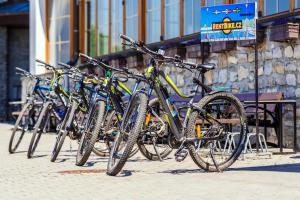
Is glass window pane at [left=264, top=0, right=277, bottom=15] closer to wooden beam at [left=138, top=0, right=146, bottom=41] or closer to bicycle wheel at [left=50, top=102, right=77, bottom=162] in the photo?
bicycle wheel at [left=50, top=102, right=77, bottom=162]

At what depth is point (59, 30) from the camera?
20.6 m

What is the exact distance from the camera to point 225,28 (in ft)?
30.9

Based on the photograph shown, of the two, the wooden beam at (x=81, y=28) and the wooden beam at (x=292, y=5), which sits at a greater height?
the wooden beam at (x=81, y=28)

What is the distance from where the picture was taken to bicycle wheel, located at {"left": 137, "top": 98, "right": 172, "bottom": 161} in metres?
7.84

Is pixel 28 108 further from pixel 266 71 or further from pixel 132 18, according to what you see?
pixel 132 18

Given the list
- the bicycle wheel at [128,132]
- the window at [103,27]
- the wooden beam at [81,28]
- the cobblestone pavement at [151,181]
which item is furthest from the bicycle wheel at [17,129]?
the wooden beam at [81,28]

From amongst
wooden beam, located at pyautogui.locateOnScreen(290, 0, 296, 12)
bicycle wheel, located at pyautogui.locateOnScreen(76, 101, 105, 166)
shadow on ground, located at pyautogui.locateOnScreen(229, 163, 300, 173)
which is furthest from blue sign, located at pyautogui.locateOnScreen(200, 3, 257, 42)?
bicycle wheel, located at pyautogui.locateOnScreen(76, 101, 105, 166)

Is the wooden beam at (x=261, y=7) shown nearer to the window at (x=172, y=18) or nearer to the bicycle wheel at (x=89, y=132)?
the window at (x=172, y=18)

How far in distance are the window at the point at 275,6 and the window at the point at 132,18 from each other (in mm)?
4986

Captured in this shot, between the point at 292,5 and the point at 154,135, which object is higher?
the point at 292,5

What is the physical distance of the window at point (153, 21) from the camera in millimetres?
14302

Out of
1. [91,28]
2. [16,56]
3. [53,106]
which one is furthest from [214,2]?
[16,56]

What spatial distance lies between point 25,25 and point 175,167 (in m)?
21.1

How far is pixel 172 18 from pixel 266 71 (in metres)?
3.50
